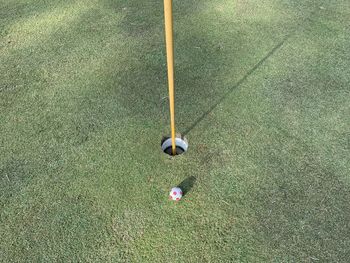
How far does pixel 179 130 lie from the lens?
326cm

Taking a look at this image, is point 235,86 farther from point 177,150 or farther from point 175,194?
point 175,194

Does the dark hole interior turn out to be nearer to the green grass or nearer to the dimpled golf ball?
the green grass

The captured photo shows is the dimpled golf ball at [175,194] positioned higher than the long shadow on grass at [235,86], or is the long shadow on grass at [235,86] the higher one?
the long shadow on grass at [235,86]

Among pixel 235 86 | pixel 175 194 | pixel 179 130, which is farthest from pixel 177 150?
pixel 235 86

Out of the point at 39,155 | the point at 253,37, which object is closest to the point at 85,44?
the point at 39,155

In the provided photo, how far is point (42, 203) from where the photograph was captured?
2.78 m

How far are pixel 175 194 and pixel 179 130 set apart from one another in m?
0.72

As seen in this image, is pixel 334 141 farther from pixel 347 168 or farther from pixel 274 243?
pixel 274 243

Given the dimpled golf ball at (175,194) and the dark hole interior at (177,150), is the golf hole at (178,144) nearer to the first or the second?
the dark hole interior at (177,150)

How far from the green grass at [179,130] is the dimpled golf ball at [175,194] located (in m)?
0.05

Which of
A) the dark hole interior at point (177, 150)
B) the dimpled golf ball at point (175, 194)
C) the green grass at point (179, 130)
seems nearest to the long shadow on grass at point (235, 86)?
the green grass at point (179, 130)

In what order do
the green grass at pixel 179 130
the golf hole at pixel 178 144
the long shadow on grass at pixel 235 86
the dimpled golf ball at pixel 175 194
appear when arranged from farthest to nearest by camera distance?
1. the long shadow on grass at pixel 235 86
2. the golf hole at pixel 178 144
3. the dimpled golf ball at pixel 175 194
4. the green grass at pixel 179 130

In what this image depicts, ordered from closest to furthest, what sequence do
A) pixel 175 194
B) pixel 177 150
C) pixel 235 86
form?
pixel 175 194 → pixel 177 150 → pixel 235 86

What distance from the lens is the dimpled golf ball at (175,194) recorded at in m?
2.72
